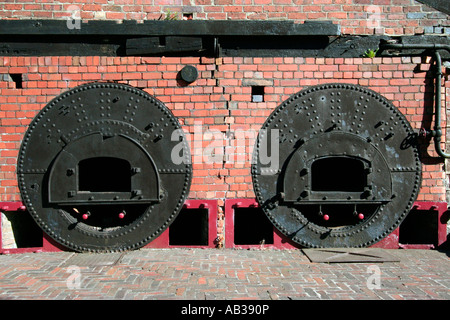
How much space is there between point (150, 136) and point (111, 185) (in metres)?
1.23

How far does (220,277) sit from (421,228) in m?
3.16

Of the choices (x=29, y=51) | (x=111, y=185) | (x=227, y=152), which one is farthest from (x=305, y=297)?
(x=29, y=51)

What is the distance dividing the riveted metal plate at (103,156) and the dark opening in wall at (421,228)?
3.36 meters

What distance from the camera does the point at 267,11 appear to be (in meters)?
4.72

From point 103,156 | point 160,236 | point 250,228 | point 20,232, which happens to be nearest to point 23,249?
point 20,232

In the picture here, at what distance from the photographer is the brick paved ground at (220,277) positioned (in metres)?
3.31

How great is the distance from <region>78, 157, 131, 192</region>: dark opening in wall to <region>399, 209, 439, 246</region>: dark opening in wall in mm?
4137

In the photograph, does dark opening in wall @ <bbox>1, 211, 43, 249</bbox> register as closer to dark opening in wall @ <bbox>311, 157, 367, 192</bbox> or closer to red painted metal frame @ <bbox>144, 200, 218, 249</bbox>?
red painted metal frame @ <bbox>144, 200, 218, 249</bbox>

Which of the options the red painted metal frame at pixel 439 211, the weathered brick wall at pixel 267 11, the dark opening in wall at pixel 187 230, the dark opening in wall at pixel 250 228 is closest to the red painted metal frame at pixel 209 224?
the dark opening in wall at pixel 187 230

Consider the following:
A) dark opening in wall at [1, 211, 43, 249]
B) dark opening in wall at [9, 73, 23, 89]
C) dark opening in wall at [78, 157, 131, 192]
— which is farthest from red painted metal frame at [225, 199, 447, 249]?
dark opening in wall at [9, 73, 23, 89]

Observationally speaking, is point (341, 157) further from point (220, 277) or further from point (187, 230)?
point (187, 230)

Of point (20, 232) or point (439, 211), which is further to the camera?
point (20, 232)

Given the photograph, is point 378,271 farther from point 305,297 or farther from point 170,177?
point 170,177

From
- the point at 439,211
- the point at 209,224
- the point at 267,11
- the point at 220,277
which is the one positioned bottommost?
the point at 220,277
